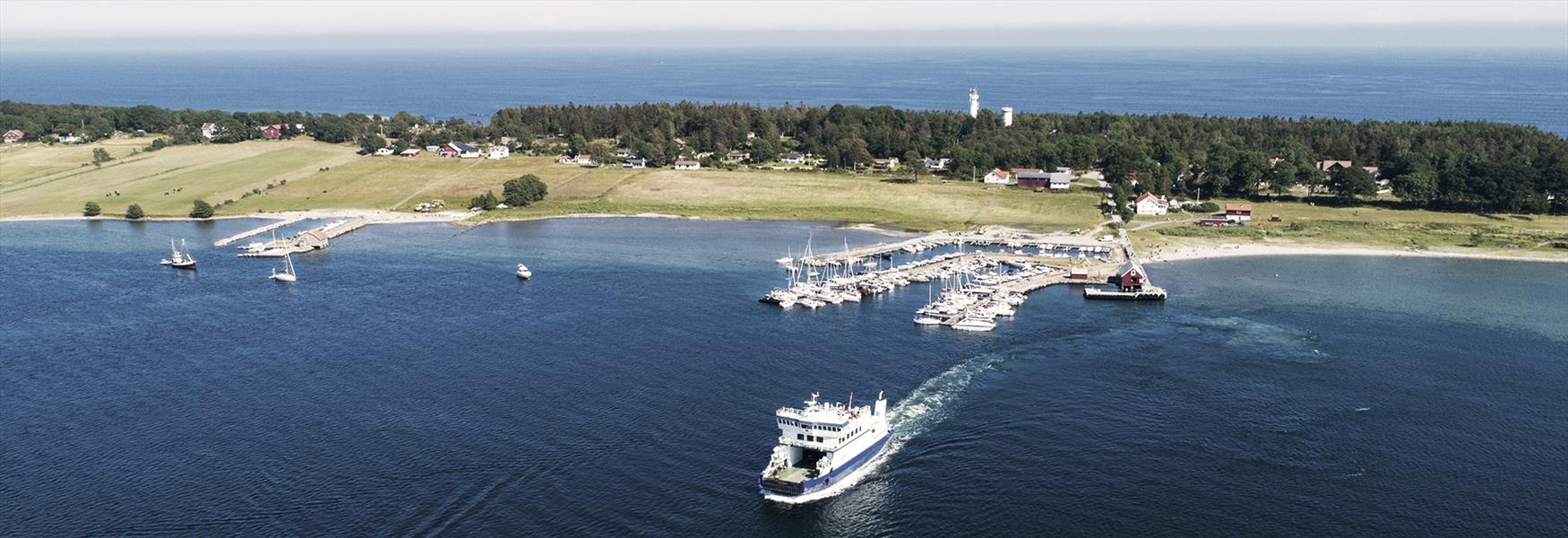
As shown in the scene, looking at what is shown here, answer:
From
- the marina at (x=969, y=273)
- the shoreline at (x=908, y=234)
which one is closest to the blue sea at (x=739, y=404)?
the marina at (x=969, y=273)

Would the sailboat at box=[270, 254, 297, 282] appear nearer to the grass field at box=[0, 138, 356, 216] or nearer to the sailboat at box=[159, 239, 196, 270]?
the sailboat at box=[159, 239, 196, 270]

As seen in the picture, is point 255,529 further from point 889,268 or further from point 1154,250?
point 1154,250

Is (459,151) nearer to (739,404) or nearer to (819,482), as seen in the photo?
(739,404)

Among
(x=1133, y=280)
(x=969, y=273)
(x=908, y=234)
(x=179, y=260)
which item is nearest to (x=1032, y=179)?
(x=908, y=234)

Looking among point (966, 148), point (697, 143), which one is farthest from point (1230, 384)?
point (697, 143)

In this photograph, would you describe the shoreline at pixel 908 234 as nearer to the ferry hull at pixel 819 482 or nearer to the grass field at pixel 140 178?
the grass field at pixel 140 178

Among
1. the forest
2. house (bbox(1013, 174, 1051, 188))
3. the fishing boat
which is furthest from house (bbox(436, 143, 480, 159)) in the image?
house (bbox(1013, 174, 1051, 188))

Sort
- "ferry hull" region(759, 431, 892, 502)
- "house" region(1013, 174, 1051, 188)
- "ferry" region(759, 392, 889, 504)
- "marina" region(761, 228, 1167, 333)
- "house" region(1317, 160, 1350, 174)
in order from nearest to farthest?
"ferry hull" region(759, 431, 892, 502) → "ferry" region(759, 392, 889, 504) → "marina" region(761, 228, 1167, 333) → "house" region(1317, 160, 1350, 174) → "house" region(1013, 174, 1051, 188)
